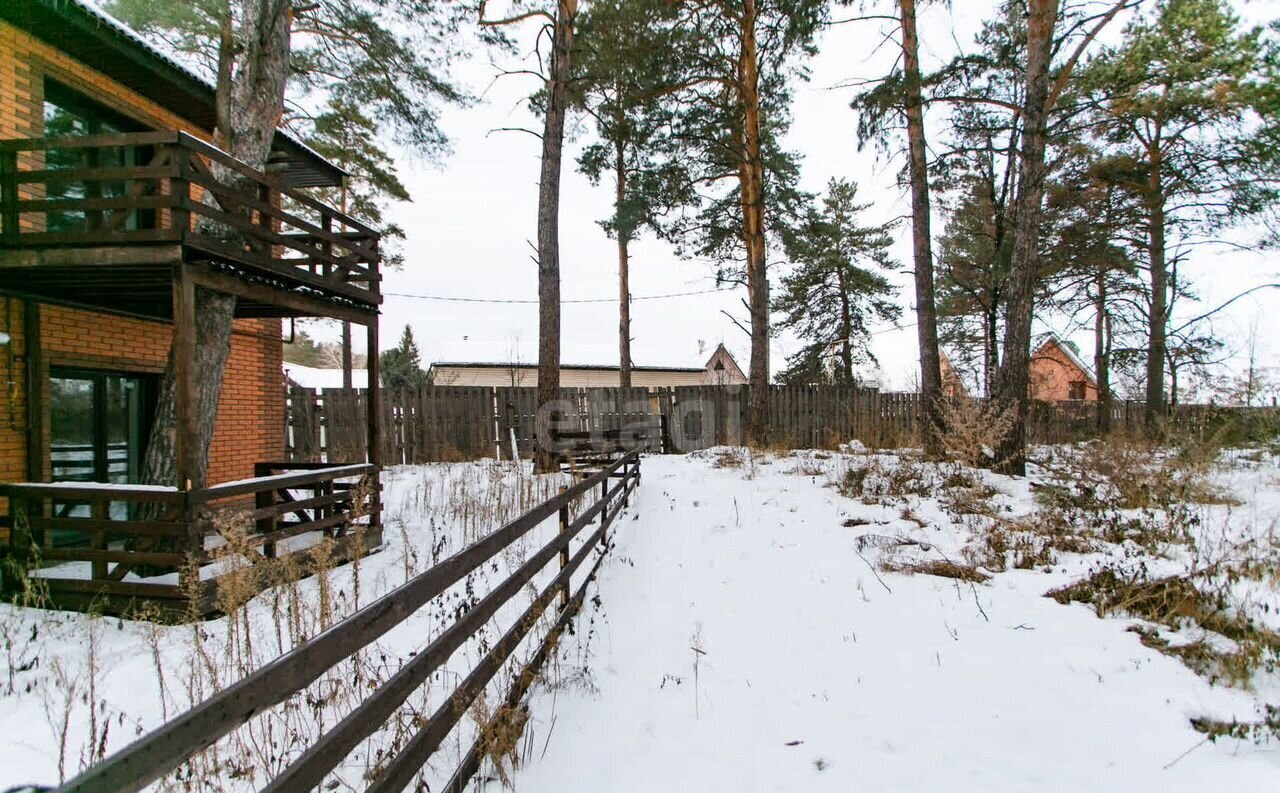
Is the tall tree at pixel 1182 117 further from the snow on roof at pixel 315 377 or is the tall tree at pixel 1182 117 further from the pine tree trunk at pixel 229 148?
the snow on roof at pixel 315 377

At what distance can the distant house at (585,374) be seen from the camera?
34250 mm

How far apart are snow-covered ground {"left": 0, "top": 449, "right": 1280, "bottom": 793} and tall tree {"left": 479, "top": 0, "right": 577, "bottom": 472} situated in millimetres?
4990

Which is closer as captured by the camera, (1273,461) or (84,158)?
(84,158)

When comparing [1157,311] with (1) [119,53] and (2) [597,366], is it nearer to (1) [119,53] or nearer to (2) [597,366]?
(1) [119,53]

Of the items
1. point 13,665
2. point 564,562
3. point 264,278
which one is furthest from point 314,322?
point 564,562

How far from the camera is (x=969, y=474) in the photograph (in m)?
7.46

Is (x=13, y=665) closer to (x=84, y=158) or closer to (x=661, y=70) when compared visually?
(x=84, y=158)

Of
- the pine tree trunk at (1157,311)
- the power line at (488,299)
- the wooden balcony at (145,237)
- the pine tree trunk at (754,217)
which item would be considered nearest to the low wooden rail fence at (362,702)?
the wooden balcony at (145,237)

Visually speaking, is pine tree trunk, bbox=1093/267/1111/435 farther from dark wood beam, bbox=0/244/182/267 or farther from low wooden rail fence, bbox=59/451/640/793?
dark wood beam, bbox=0/244/182/267

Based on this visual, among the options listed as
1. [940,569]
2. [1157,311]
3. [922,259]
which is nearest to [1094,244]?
[1157,311]

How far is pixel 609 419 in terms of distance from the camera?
53.2ft

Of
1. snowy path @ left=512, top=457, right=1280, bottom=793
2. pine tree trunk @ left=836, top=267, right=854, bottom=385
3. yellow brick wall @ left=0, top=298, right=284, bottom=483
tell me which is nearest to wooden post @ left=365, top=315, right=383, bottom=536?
yellow brick wall @ left=0, top=298, right=284, bottom=483

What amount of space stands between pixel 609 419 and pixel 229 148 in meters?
10.9

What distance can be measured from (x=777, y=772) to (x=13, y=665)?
15.9 ft
